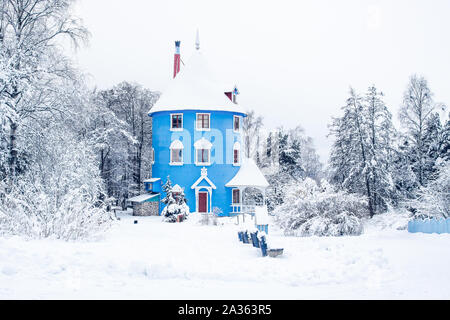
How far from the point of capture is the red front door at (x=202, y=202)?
34.5 meters

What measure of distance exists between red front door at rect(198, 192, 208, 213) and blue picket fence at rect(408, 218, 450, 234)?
18.2 meters

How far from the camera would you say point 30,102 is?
17422mm

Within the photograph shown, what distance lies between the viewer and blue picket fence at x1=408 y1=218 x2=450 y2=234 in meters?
16.6

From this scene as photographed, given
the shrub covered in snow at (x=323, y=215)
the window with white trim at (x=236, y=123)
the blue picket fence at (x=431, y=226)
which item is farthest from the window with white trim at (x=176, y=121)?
the blue picket fence at (x=431, y=226)

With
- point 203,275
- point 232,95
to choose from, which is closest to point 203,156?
point 232,95

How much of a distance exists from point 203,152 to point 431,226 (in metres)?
20.6

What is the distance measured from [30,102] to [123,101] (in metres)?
26.7

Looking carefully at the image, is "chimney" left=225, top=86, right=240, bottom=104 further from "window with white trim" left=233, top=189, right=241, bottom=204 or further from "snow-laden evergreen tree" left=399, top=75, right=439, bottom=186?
"snow-laden evergreen tree" left=399, top=75, right=439, bottom=186

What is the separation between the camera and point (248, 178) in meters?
35.1

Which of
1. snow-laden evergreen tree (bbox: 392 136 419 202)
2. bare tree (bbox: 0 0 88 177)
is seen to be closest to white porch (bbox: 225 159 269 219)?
snow-laden evergreen tree (bbox: 392 136 419 202)

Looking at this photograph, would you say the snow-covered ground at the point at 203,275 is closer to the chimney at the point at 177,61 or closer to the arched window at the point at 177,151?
A: the arched window at the point at 177,151
